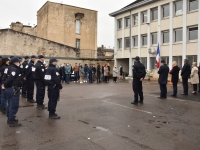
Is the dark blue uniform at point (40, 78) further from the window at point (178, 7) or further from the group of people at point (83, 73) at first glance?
the window at point (178, 7)

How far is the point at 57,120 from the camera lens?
671 centimetres

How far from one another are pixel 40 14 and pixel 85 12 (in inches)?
→ 340

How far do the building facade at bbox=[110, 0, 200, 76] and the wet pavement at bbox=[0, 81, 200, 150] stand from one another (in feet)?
51.5

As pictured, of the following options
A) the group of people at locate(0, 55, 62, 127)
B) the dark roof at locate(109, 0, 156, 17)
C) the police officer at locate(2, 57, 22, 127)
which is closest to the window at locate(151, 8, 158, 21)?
the dark roof at locate(109, 0, 156, 17)

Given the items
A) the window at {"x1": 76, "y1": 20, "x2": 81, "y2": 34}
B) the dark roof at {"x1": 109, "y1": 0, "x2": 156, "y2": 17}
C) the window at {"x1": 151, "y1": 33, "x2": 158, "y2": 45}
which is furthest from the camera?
the window at {"x1": 76, "y1": 20, "x2": 81, "y2": 34}

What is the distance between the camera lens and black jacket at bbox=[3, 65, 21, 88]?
235 inches

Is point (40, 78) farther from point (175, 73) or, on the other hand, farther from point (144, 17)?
point (144, 17)

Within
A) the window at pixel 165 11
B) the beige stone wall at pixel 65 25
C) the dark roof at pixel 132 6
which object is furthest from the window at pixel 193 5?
the beige stone wall at pixel 65 25

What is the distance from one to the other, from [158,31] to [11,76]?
2216 centimetres

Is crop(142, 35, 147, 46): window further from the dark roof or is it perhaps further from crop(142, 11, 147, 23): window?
the dark roof

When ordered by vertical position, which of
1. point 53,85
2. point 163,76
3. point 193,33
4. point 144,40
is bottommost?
point 53,85

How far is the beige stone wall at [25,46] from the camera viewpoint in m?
28.6

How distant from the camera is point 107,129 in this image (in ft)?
19.0

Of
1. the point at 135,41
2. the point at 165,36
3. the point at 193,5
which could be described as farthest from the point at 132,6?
the point at 193,5
